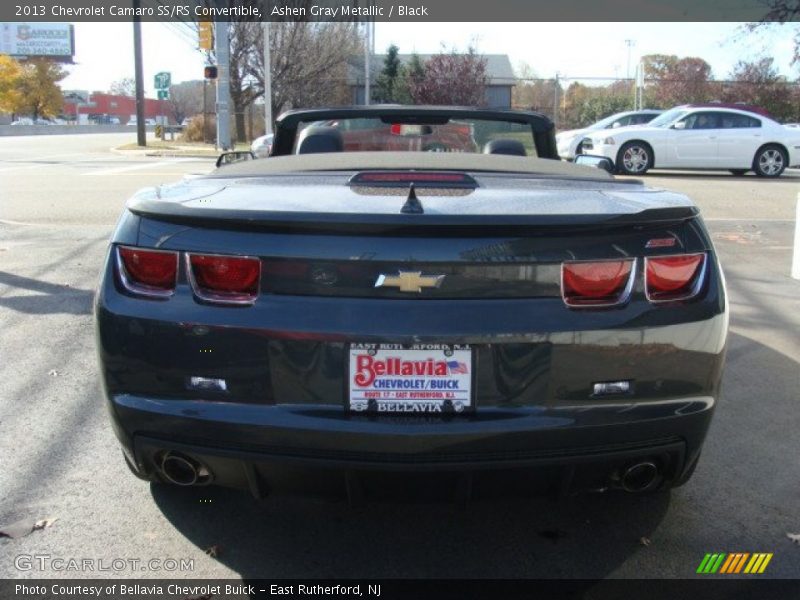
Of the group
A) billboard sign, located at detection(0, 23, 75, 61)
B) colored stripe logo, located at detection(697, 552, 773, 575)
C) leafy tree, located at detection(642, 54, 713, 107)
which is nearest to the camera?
colored stripe logo, located at detection(697, 552, 773, 575)

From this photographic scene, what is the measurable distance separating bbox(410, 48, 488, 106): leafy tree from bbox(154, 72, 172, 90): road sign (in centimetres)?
1235

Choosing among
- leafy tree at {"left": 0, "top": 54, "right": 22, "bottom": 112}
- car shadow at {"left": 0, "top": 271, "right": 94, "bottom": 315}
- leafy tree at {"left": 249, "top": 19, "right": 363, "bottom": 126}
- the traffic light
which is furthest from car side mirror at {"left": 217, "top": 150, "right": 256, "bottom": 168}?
leafy tree at {"left": 0, "top": 54, "right": 22, "bottom": 112}

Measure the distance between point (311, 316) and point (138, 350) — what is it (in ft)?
1.81

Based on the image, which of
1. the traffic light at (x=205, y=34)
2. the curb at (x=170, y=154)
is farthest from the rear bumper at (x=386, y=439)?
the curb at (x=170, y=154)

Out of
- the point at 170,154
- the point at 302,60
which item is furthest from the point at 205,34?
the point at 302,60

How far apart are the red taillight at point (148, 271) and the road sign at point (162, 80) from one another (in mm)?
41466

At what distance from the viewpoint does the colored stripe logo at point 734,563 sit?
2764 mm

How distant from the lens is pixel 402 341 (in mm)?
2326

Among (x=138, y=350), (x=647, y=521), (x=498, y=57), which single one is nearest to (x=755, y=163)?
(x=647, y=521)

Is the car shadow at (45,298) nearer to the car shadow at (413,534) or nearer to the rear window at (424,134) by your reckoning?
the rear window at (424,134)

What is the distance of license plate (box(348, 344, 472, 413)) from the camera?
2346 millimetres

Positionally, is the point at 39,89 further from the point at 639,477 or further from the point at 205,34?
the point at 639,477

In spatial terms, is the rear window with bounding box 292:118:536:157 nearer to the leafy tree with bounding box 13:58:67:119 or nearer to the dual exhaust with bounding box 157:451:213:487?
the dual exhaust with bounding box 157:451:213:487

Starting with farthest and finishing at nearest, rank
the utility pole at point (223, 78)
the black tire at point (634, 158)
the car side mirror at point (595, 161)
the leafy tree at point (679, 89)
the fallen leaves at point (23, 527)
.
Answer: the leafy tree at point (679, 89), the utility pole at point (223, 78), the black tire at point (634, 158), the car side mirror at point (595, 161), the fallen leaves at point (23, 527)
